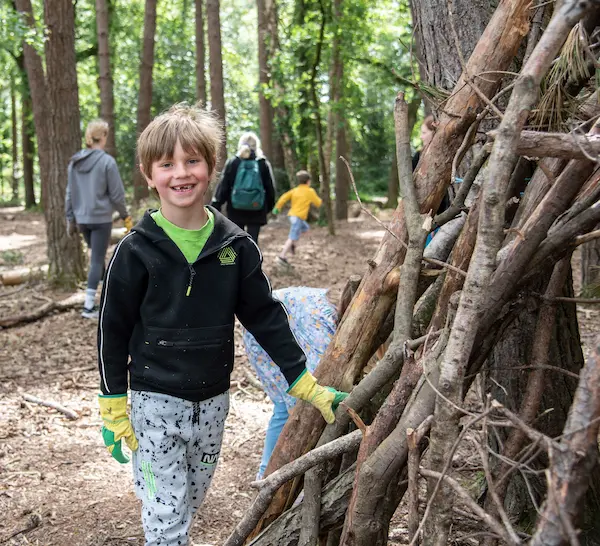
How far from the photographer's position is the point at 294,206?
1051 cm

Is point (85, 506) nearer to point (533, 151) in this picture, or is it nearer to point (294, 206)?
point (533, 151)

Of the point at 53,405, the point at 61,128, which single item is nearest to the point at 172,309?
the point at 53,405

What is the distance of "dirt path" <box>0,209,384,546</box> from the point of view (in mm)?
→ 3402

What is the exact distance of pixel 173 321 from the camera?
2.52 meters

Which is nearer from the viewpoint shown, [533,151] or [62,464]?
[533,151]

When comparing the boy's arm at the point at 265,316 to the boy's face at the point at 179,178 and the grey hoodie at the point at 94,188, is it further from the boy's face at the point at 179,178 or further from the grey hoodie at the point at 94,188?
Answer: the grey hoodie at the point at 94,188

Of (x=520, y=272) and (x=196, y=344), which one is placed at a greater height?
(x=520, y=272)

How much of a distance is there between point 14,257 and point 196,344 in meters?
9.16

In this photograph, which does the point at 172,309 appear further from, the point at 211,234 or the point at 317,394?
the point at 317,394

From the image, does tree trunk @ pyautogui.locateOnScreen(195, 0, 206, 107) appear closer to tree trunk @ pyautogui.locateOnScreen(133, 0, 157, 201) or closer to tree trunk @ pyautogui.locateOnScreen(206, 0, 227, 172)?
tree trunk @ pyautogui.locateOnScreen(133, 0, 157, 201)

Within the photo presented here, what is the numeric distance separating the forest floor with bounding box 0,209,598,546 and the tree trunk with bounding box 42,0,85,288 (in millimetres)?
466

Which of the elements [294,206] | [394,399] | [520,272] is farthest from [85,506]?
[294,206]

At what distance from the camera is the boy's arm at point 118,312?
2.48m

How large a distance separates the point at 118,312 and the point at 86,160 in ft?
16.2
